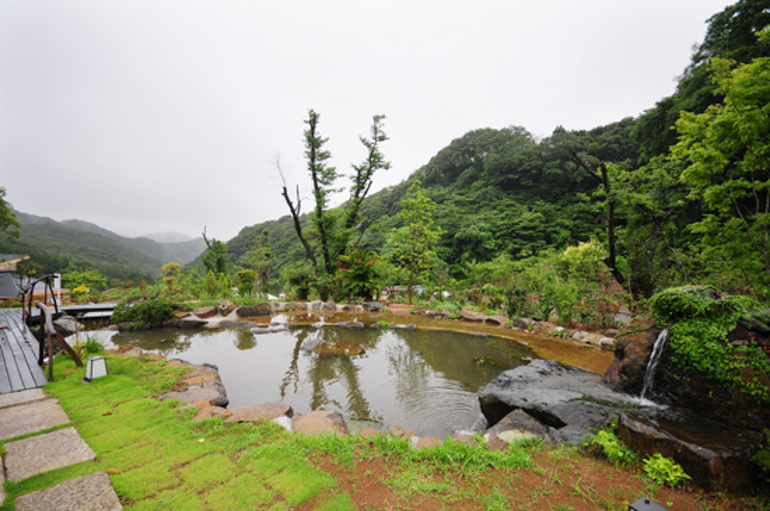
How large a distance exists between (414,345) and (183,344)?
5571mm

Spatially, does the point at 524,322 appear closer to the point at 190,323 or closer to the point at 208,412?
the point at 208,412

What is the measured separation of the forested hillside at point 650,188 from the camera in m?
4.75

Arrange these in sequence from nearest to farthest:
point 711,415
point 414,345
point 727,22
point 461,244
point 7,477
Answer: point 7,477 < point 711,415 < point 414,345 < point 727,22 < point 461,244

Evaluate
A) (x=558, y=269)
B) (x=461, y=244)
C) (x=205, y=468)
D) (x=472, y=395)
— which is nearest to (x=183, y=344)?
(x=205, y=468)

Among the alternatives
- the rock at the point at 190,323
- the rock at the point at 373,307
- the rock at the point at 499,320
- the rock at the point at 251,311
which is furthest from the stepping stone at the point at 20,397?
the rock at the point at 499,320

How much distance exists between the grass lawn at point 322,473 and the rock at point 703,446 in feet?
0.39

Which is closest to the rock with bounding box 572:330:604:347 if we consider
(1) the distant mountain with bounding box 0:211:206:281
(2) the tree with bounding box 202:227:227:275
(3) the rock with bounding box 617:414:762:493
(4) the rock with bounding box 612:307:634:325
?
(4) the rock with bounding box 612:307:634:325

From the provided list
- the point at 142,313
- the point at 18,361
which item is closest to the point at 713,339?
the point at 18,361

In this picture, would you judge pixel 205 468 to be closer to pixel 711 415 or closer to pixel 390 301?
pixel 711 415

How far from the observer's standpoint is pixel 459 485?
6.75ft

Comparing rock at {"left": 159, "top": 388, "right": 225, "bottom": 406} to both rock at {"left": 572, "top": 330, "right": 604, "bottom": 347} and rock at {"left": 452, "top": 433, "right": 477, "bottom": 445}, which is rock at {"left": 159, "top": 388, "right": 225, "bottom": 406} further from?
rock at {"left": 572, "top": 330, "right": 604, "bottom": 347}

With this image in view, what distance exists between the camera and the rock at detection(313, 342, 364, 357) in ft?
19.8

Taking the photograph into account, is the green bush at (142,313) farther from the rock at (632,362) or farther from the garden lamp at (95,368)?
the rock at (632,362)

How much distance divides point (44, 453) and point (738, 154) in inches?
410
